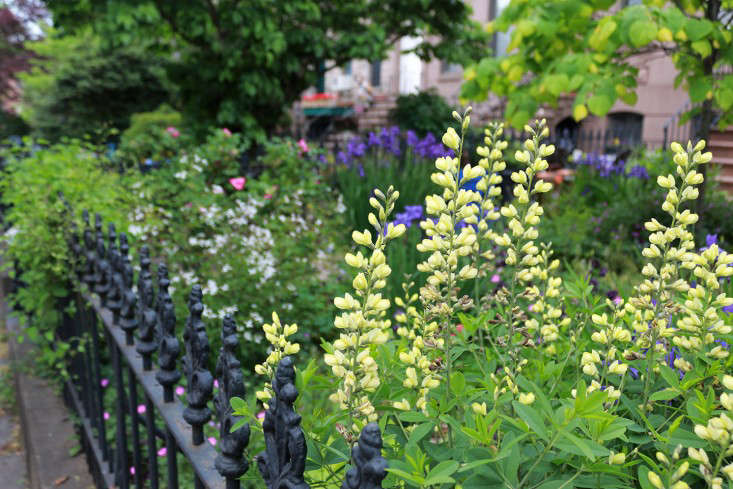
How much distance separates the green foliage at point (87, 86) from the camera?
2028cm

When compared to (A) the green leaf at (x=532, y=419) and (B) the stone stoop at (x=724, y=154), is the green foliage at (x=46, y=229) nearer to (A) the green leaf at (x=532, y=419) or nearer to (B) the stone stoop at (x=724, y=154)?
(A) the green leaf at (x=532, y=419)

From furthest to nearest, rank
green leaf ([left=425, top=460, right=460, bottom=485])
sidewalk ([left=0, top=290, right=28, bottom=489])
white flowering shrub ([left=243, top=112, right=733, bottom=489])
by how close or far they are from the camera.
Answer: sidewalk ([left=0, top=290, right=28, bottom=489])
white flowering shrub ([left=243, top=112, right=733, bottom=489])
green leaf ([left=425, top=460, right=460, bottom=485])

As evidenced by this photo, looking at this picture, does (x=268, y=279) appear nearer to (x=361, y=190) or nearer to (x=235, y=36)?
(x=361, y=190)

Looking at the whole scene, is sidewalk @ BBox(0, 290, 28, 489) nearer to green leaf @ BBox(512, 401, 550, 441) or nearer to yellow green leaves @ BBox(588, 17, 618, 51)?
green leaf @ BBox(512, 401, 550, 441)

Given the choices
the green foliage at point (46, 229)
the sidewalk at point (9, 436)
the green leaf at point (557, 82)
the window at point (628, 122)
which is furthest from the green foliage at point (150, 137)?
the window at point (628, 122)

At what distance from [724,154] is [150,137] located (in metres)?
9.21

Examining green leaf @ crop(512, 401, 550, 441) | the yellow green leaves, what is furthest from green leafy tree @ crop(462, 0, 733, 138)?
green leaf @ crop(512, 401, 550, 441)

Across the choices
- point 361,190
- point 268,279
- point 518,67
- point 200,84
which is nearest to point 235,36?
point 200,84

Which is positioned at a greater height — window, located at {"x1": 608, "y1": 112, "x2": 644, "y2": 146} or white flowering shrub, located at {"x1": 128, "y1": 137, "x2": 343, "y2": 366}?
window, located at {"x1": 608, "y1": 112, "x2": 644, "y2": 146}

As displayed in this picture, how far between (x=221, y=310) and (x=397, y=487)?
2.64 meters

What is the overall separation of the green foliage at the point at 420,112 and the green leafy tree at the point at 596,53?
30.3 feet

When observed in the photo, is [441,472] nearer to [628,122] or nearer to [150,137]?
[150,137]

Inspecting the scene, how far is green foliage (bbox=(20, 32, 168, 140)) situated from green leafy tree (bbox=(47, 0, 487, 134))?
27.6ft

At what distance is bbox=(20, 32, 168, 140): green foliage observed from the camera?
20.3 metres
